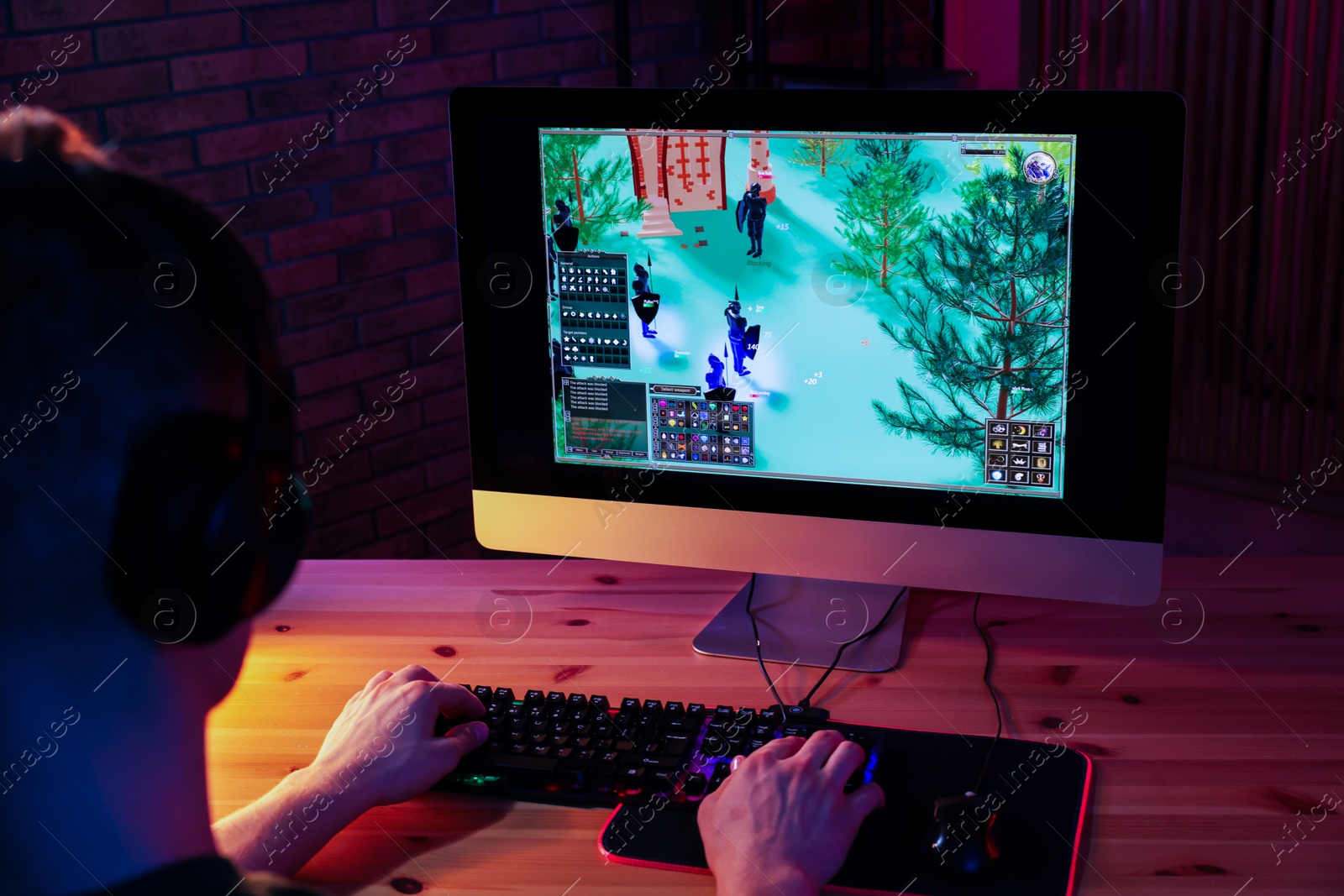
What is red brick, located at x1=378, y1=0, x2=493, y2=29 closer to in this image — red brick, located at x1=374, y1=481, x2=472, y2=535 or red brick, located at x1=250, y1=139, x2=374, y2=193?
red brick, located at x1=250, y1=139, x2=374, y2=193

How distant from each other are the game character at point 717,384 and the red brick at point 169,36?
60.5 inches

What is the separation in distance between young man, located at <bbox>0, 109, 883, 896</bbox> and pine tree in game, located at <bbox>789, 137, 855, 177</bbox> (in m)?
0.70

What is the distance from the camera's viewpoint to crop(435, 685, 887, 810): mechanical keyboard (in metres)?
0.99

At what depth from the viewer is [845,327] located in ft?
3.75

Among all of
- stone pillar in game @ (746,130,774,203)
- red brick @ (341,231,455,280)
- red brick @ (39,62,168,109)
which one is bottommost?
red brick @ (341,231,455,280)

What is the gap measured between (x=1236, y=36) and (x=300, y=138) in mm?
2575

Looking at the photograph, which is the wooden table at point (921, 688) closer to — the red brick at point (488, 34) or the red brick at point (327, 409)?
the red brick at point (327, 409)

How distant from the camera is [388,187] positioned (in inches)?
103

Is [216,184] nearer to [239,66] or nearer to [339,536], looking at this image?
[239,66]

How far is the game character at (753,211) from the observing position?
1.14m

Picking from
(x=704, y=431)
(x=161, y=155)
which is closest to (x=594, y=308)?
(x=704, y=431)

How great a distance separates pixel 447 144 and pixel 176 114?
62cm

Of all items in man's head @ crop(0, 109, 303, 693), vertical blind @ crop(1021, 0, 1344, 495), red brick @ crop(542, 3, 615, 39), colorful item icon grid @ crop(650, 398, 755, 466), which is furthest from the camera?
vertical blind @ crop(1021, 0, 1344, 495)

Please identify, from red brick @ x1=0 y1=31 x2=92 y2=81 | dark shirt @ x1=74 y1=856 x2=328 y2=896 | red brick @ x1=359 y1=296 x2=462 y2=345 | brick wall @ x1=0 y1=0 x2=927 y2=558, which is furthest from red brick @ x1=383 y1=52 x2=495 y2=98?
dark shirt @ x1=74 y1=856 x2=328 y2=896
